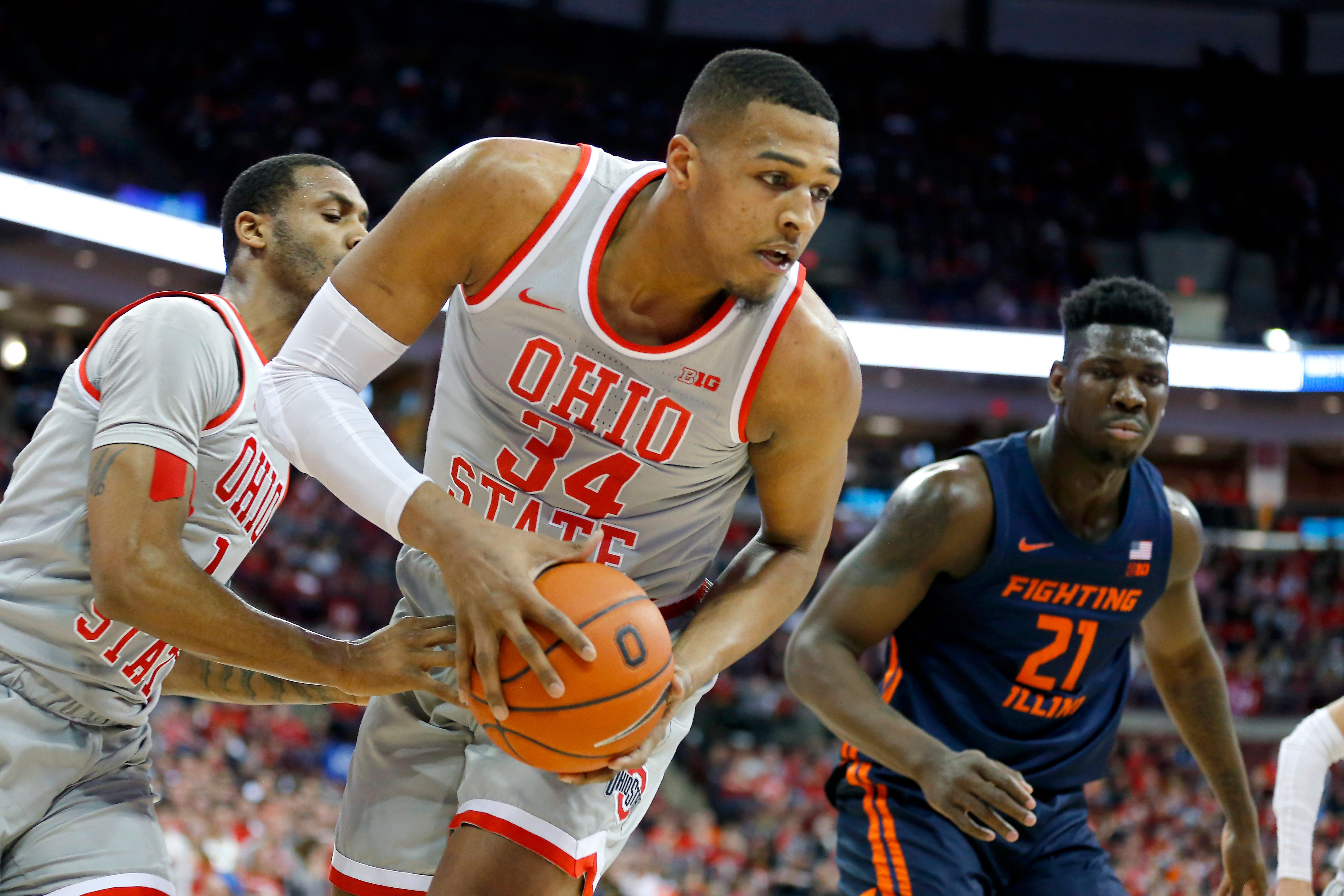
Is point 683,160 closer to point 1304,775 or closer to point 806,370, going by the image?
point 806,370

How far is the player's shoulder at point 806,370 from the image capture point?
2.65 m

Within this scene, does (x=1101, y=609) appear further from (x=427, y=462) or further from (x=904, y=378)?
(x=904, y=378)

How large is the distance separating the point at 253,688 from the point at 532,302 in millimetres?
1399

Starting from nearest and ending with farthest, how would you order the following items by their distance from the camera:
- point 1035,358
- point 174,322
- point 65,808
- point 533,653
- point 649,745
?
point 533,653, point 649,745, point 65,808, point 174,322, point 1035,358

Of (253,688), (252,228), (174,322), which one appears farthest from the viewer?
(252,228)

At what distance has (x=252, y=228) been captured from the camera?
3.39 m

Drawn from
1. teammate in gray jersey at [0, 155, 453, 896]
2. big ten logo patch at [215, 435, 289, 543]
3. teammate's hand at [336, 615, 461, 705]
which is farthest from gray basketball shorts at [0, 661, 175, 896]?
teammate's hand at [336, 615, 461, 705]

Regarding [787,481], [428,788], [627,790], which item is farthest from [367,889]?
[787,481]

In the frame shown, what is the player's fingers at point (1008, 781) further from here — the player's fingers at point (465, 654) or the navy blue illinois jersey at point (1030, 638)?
Result: the player's fingers at point (465, 654)

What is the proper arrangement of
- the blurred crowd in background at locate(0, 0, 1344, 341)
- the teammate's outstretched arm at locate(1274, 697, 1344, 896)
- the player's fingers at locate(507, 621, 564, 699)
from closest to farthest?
the player's fingers at locate(507, 621, 564, 699), the teammate's outstretched arm at locate(1274, 697, 1344, 896), the blurred crowd in background at locate(0, 0, 1344, 341)

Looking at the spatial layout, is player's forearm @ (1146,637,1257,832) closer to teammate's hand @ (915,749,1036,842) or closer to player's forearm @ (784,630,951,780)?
player's forearm @ (784,630,951,780)

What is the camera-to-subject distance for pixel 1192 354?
2055 cm

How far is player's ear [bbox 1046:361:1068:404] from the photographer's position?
389 centimetres

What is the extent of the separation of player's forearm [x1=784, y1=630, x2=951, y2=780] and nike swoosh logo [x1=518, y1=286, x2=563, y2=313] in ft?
4.71
